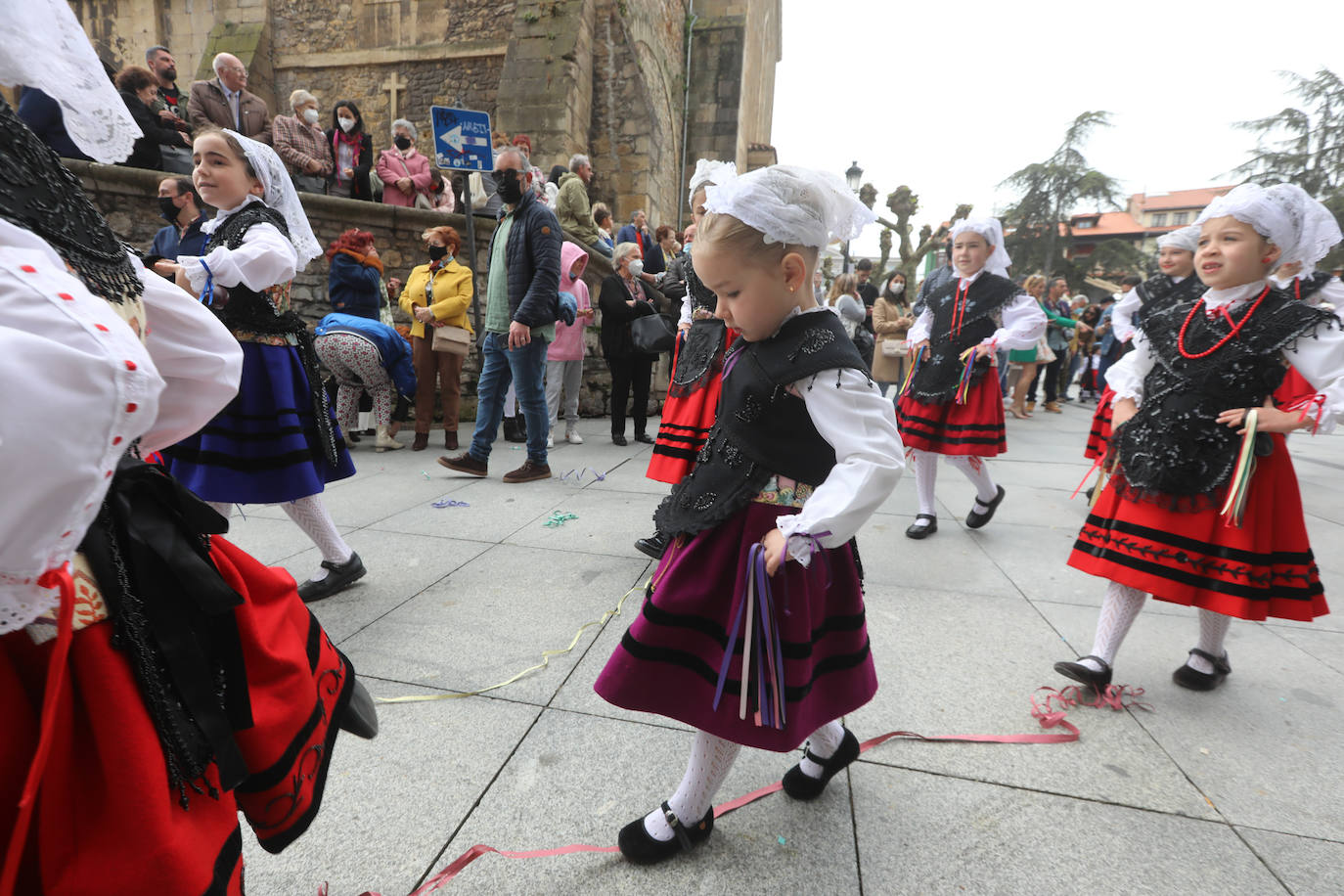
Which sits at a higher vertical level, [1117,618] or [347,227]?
[347,227]

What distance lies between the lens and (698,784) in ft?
4.99

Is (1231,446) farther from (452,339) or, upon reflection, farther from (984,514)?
(452,339)

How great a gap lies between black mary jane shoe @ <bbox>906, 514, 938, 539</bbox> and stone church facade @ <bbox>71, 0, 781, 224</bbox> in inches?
384

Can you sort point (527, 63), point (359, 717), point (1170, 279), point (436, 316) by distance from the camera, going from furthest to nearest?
point (527, 63)
point (436, 316)
point (1170, 279)
point (359, 717)

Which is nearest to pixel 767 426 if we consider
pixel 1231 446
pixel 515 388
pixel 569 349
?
pixel 1231 446

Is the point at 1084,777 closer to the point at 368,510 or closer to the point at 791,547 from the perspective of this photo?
the point at 791,547

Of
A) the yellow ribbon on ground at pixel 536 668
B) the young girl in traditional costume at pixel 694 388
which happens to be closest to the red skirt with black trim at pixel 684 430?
the young girl in traditional costume at pixel 694 388

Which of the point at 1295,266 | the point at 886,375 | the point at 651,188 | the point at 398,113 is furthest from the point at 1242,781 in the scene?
the point at 398,113

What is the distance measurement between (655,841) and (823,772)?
50 centimetres

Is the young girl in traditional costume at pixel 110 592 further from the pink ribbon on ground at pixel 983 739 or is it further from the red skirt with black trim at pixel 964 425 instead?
the red skirt with black trim at pixel 964 425

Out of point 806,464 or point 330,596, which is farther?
point 330,596

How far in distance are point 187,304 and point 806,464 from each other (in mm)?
1197

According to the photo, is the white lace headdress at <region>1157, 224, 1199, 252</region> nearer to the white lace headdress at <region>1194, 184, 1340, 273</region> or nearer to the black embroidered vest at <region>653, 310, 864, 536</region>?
the white lace headdress at <region>1194, 184, 1340, 273</region>

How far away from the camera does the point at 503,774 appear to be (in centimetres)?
179
